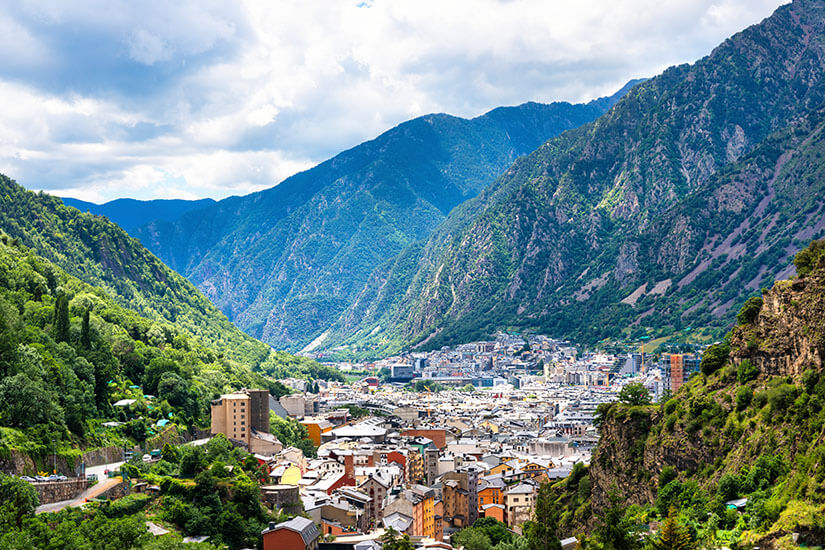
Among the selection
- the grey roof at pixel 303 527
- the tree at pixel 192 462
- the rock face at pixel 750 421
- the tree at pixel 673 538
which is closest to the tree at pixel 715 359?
the rock face at pixel 750 421

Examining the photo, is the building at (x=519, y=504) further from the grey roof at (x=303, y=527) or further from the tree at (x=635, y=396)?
the grey roof at (x=303, y=527)

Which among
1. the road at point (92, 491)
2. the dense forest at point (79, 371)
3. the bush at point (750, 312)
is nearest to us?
the road at point (92, 491)

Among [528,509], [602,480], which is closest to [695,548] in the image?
[602,480]

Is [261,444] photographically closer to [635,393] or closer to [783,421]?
[635,393]

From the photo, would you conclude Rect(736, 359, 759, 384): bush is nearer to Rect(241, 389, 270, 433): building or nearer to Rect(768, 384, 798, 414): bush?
Rect(768, 384, 798, 414): bush

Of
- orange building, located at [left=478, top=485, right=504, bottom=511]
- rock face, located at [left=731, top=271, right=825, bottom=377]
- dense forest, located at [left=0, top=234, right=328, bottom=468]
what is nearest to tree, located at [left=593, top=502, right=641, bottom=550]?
rock face, located at [left=731, top=271, right=825, bottom=377]

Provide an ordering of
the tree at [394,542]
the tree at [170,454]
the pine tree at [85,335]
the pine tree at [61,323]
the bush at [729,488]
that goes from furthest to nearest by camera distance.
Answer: the pine tree at [85,335]
the pine tree at [61,323]
the tree at [170,454]
the tree at [394,542]
the bush at [729,488]
